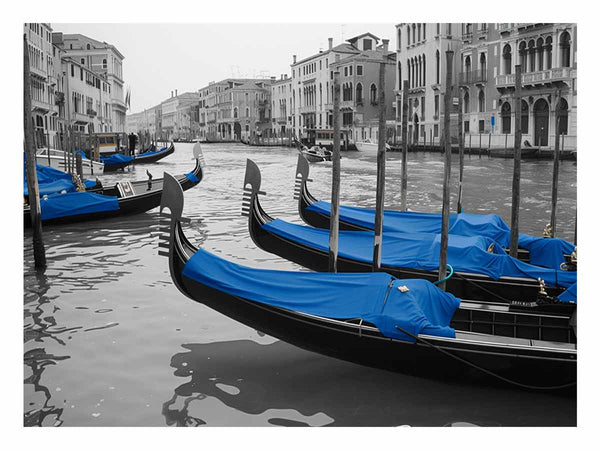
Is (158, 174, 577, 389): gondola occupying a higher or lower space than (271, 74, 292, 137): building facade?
lower

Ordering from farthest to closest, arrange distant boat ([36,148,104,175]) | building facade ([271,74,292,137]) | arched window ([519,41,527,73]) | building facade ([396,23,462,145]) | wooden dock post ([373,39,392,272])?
1. building facade ([271,74,292,137])
2. building facade ([396,23,462,145])
3. arched window ([519,41,527,73])
4. distant boat ([36,148,104,175])
5. wooden dock post ([373,39,392,272])

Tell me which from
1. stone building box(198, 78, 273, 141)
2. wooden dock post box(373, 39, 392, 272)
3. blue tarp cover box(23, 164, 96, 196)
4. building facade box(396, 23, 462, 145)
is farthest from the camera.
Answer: stone building box(198, 78, 273, 141)

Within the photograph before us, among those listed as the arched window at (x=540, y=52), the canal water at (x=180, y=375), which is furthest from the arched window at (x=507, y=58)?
the canal water at (x=180, y=375)

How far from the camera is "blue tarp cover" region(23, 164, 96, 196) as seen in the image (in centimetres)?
617

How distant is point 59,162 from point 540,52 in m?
9.87

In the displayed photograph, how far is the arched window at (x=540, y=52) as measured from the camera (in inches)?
550

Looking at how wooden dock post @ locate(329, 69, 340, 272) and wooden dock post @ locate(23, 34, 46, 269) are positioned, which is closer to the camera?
wooden dock post @ locate(329, 69, 340, 272)

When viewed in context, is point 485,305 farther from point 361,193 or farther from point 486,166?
point 486,166

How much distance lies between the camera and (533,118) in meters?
14.6

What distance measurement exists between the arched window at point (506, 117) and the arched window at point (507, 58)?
751mm

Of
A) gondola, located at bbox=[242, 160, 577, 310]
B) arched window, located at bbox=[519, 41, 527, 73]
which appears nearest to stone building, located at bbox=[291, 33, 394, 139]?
arched window, located at bbox=[519, 41, 527, 73]

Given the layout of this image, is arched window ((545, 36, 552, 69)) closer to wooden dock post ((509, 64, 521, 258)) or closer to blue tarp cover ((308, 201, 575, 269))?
blue tarp cover ((308, 201, 575, 269))

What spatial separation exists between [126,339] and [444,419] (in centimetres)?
139

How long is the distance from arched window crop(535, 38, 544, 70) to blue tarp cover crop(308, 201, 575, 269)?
11.1m
